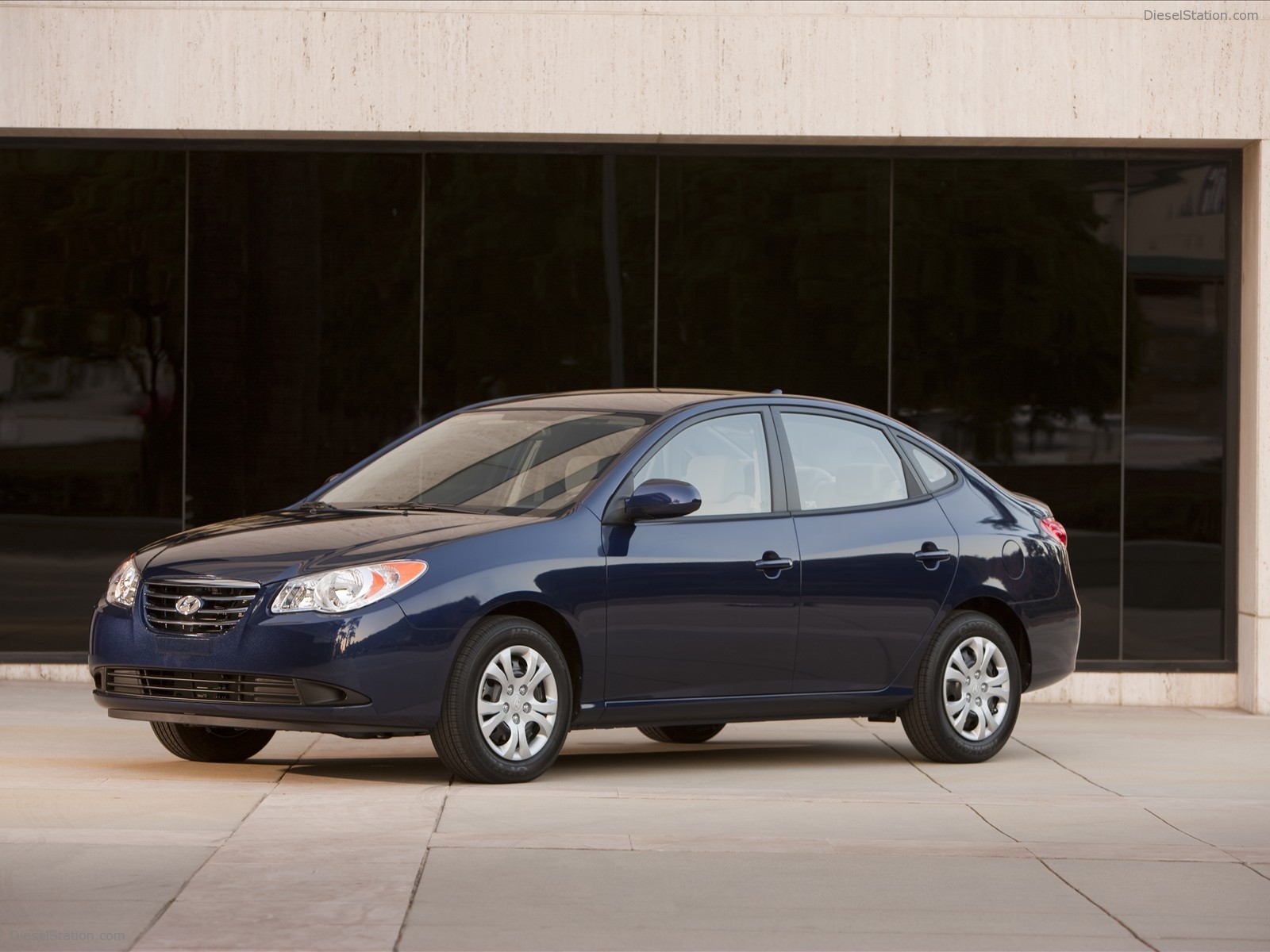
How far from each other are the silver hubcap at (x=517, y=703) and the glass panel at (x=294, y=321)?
19.7 ft

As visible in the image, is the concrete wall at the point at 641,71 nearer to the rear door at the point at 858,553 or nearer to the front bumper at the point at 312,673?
the rear door at the point at 858,553

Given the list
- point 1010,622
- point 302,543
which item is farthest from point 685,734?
point 302,543

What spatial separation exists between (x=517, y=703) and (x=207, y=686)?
1236mm

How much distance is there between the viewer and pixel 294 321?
1460 cm

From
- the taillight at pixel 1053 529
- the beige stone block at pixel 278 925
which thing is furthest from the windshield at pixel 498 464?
the beige stone block at pixel 278 925

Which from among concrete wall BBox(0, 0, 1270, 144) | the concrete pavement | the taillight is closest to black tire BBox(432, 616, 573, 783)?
the concrete pavement

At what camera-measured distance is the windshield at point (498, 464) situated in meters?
9.30

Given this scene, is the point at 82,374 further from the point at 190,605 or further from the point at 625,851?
the point at 625,851

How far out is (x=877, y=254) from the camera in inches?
586

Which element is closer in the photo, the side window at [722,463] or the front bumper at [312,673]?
the front bumper at [312,673]

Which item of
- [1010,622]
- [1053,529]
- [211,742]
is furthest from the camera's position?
[1053,529]

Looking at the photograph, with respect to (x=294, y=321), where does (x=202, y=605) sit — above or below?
below

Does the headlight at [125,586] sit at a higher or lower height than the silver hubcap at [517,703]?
higher

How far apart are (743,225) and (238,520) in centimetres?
624
